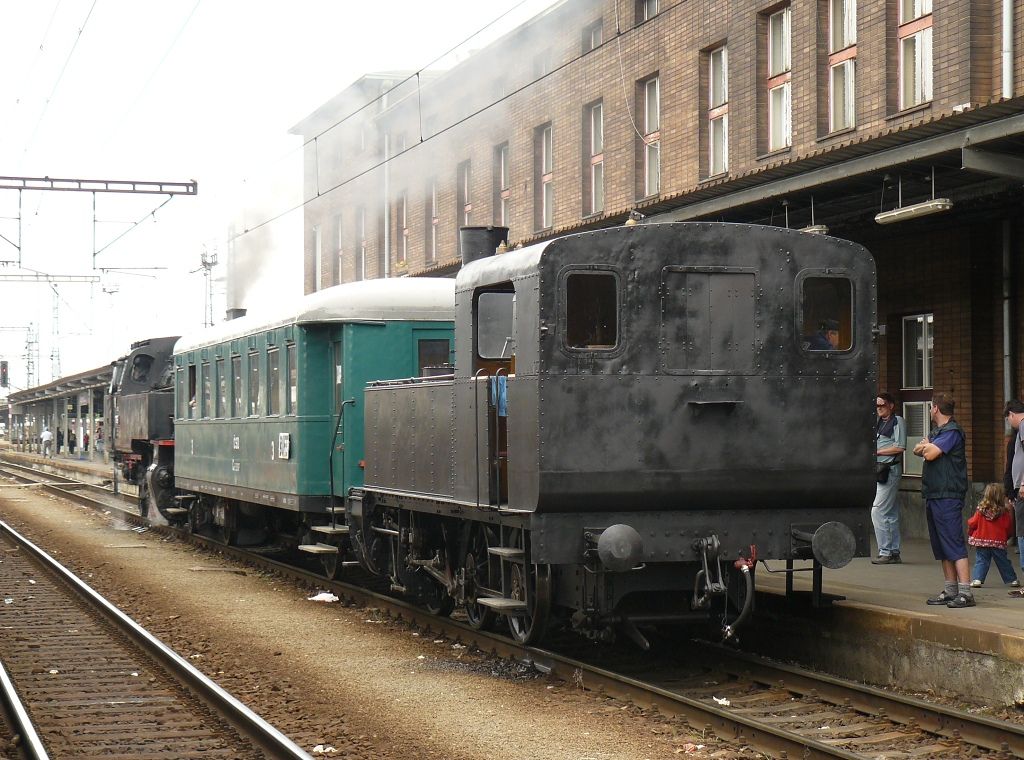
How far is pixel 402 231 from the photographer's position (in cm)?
3241

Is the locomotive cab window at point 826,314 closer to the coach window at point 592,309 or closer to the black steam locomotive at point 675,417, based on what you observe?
the black steam locomotive at point 675,417

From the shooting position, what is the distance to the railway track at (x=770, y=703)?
728 cm

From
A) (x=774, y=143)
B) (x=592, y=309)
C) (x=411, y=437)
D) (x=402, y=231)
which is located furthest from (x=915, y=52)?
(x=402, y=231)

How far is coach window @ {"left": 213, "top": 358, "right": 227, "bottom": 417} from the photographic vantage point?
17.6 m

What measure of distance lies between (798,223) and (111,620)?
8138 mm

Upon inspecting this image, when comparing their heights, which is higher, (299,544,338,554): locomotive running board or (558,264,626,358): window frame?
(558,264,626,358): window frame

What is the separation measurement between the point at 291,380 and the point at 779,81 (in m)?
8.62

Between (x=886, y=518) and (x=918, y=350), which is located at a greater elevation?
(x=918, y=350)

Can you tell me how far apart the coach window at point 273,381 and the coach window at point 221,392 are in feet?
7.33

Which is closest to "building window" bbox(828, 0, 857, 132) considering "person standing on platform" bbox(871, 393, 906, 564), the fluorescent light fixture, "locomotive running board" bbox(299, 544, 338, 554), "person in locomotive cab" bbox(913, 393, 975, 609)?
"person standing on platform" bbox(871, 393, 906, 564)

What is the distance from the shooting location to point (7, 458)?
219ft

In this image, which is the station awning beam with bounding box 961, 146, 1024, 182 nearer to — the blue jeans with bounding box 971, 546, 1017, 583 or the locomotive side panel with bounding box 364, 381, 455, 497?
the blue jeans with bounding box 971, 546, 1017, 583

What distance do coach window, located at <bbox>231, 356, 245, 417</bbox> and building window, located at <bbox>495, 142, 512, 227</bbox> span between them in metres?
10.9

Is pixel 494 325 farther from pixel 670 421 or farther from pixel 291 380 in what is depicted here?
pixel 291 380
